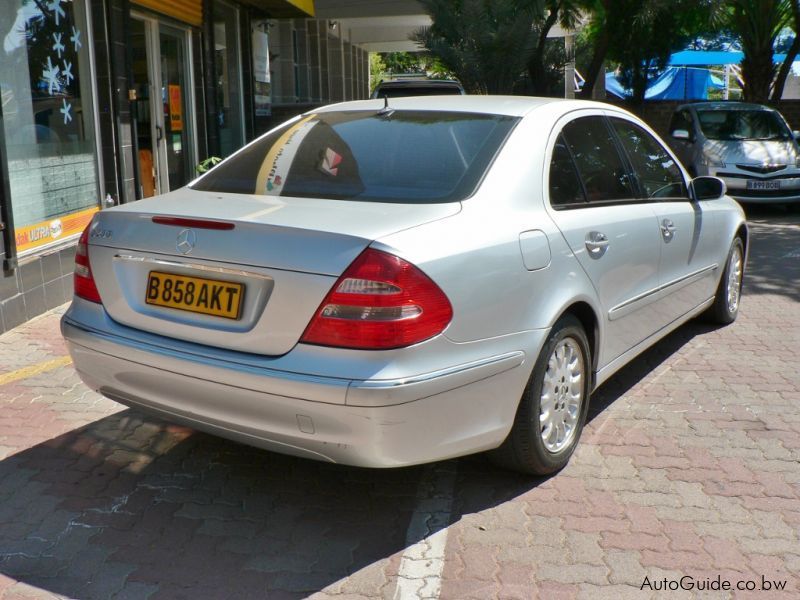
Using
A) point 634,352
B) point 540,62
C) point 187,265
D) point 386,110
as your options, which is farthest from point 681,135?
point 187,265

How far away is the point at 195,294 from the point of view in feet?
10.8

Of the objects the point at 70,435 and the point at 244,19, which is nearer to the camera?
the point at 70,435

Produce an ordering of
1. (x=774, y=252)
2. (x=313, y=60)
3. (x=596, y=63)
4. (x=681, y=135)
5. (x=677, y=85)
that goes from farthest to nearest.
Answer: (x=677, y=85)
(x=313, y=60)
(x=596, y=63)
(x=681, y=135)
(x=774, y=252)

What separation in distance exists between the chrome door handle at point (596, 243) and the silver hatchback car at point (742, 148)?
30.1ft

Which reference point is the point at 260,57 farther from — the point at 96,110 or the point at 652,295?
the point at 652,295

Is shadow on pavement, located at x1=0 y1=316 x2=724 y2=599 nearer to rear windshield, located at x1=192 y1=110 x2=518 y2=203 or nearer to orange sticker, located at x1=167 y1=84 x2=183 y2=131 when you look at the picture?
rear windshield, located at x1=192 y1=110 x2=518 y2=203

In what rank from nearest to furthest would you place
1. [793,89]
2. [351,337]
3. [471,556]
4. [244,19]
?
[351,337]
[471,556]
[244,19]
[793,89]

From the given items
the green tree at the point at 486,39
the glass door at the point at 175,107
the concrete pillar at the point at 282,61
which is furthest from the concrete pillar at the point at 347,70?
the glass door at the point at 175,107

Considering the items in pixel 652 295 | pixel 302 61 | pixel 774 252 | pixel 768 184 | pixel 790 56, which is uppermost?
pixel 302 61

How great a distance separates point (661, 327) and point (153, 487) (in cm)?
284

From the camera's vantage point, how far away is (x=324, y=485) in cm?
380

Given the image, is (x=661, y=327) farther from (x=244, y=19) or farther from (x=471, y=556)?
(x=244, y=19)

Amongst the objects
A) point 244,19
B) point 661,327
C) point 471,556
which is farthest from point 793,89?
point 471,556

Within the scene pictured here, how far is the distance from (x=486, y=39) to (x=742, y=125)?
4700 mm
